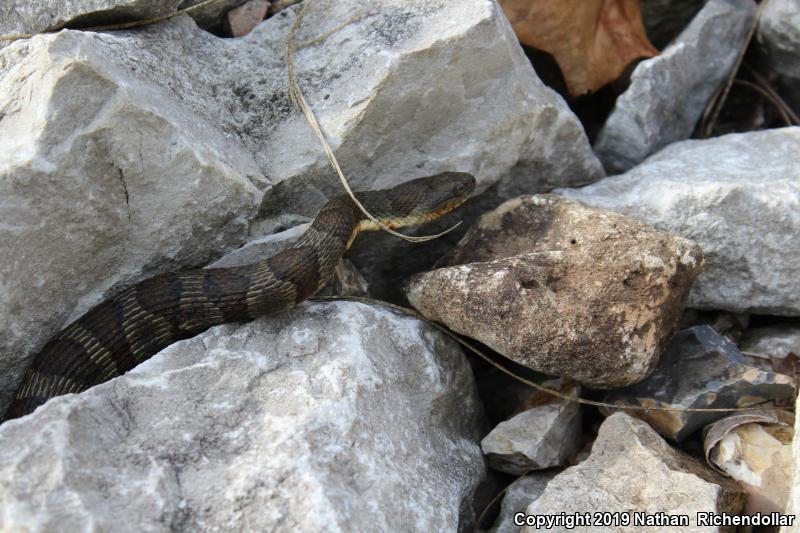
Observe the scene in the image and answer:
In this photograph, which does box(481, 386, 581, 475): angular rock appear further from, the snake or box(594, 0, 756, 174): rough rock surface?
box(594, 0, 756, 174): rough rock surface

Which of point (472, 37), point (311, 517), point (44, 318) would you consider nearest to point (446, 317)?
point (311, 517)

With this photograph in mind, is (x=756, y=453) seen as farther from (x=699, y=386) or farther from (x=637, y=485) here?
(x=637, y=485)

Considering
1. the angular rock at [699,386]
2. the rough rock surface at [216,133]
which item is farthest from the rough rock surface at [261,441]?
the angular rock at [699,386]

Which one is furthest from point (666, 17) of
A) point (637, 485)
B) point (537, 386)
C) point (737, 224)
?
point (637, 485)

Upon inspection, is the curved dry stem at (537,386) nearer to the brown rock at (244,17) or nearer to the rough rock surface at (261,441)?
the rough rock surface at (261,441)

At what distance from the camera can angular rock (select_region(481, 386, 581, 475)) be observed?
3.42 m

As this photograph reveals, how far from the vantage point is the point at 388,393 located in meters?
3.21

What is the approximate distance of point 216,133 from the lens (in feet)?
12.3

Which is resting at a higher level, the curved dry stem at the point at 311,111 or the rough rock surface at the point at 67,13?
the rough rock surface at the point at 67,13

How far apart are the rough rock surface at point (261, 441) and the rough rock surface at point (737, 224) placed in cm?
151

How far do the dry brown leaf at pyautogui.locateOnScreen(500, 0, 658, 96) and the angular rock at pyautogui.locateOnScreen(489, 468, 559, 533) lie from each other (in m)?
2.83

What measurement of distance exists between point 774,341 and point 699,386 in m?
0.64

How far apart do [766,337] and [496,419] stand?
149 centimetres

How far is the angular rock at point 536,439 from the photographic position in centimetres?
342
